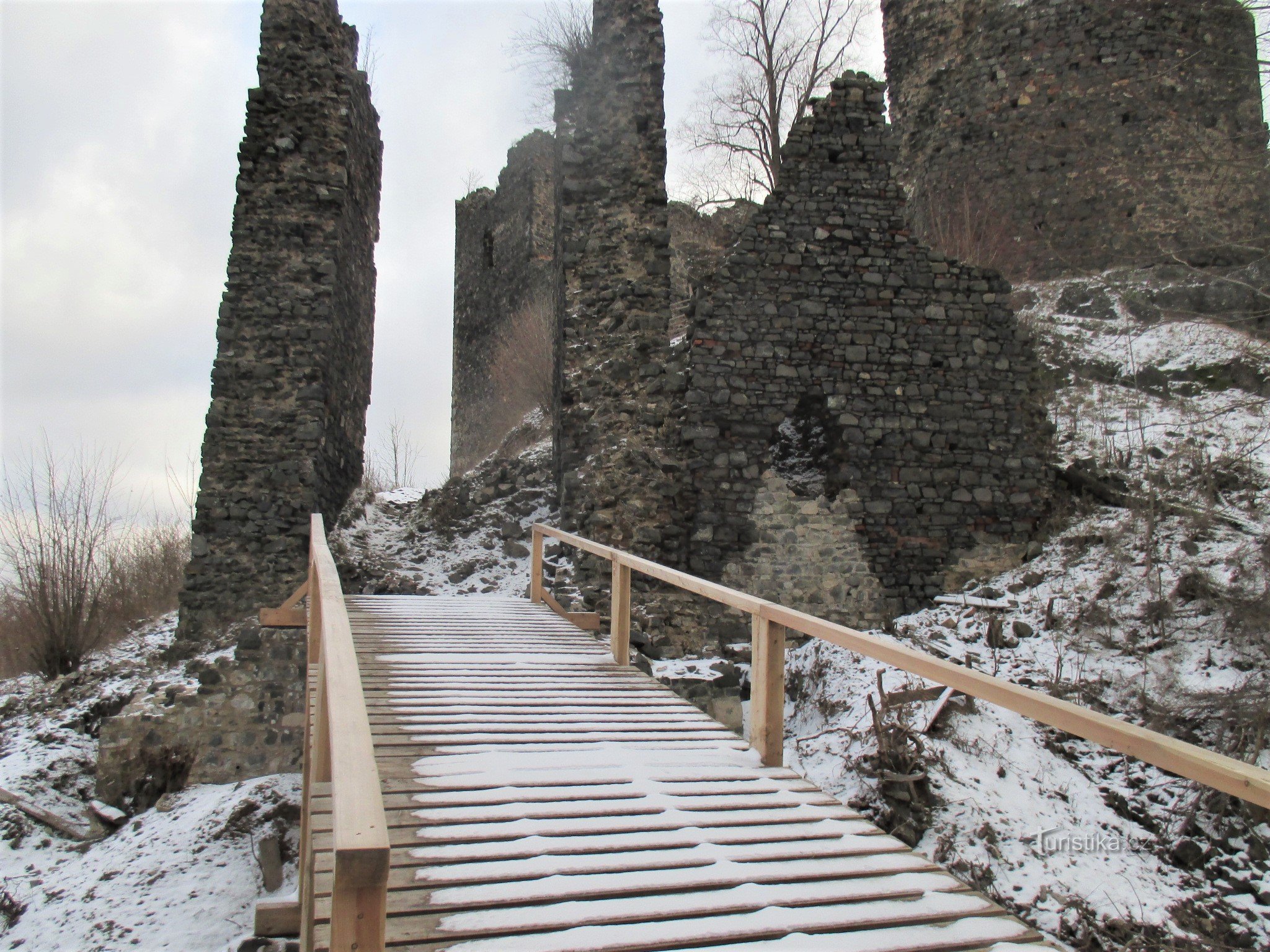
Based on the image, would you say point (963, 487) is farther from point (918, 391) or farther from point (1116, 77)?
point (1116, 77)

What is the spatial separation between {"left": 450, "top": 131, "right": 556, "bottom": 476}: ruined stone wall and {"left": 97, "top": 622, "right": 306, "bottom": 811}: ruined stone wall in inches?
333

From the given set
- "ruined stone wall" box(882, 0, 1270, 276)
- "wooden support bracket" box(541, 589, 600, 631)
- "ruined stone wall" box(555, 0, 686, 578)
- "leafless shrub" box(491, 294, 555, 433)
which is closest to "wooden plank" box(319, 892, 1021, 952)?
"wooden support bracket" box(541, 589, 600, 631)

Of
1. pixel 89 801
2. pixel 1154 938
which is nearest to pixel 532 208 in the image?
pixel 89 801

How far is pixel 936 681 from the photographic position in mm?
3695

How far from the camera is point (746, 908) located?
8.66ft

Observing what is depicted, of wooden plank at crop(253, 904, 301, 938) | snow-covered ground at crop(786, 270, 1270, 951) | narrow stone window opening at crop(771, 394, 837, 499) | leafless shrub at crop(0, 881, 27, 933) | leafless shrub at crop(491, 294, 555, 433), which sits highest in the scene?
leafless shrub at crop(491, 294, 555, 433)

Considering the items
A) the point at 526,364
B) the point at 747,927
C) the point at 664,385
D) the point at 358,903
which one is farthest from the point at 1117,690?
the point at 526,364

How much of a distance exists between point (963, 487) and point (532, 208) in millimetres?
13097

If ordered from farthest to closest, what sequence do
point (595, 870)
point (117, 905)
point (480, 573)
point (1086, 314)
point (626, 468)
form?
point (1086, 314) → point (480, 573) → point (626, 468) → point (117, 905) → point (595, 870)

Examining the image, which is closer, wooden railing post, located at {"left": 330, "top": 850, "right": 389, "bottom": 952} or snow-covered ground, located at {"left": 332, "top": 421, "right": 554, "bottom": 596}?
wooden railing post, located at {"left": 330, "top": 850, "right": 389, "bottom": 952}

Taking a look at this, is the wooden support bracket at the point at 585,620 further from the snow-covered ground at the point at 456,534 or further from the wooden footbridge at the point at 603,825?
the snow-covered ground at the point at 456,534

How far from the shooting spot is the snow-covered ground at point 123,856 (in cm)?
606

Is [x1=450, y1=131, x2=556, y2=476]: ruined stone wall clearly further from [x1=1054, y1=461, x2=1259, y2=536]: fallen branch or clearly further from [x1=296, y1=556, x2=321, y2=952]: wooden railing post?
[x1=296, y1=556, x2=321, y2=952]: wooden railing post

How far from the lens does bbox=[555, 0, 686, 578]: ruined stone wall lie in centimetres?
909
